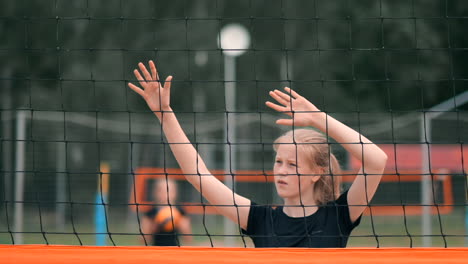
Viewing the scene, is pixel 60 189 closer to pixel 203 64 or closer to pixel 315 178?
pixel 315 178

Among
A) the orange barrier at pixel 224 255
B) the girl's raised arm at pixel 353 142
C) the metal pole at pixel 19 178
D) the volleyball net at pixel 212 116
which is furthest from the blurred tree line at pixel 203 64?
the orange barrier at pixel 224 255

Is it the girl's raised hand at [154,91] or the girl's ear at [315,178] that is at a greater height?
the girl's raised hand at [154,91]

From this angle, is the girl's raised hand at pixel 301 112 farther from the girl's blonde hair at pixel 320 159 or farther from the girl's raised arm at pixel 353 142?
the girl's blonde hair at pixel 320 159

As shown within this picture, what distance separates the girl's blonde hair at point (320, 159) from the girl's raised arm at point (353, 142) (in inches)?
9.7

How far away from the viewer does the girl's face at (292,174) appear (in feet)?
9.18

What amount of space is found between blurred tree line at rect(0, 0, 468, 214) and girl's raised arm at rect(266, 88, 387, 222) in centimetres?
836

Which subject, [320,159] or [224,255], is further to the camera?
[320,159]

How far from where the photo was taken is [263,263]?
2279 mm

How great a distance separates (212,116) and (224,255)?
14174mm

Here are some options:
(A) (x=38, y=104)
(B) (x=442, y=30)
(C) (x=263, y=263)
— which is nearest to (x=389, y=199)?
(B) (x=442, y=30)

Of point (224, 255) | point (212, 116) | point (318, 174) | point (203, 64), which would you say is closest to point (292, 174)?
point (318, 174)

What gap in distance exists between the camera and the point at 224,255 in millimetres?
2326

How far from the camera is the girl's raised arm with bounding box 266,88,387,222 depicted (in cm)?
257

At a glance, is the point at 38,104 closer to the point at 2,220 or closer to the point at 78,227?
the point at 2,220
